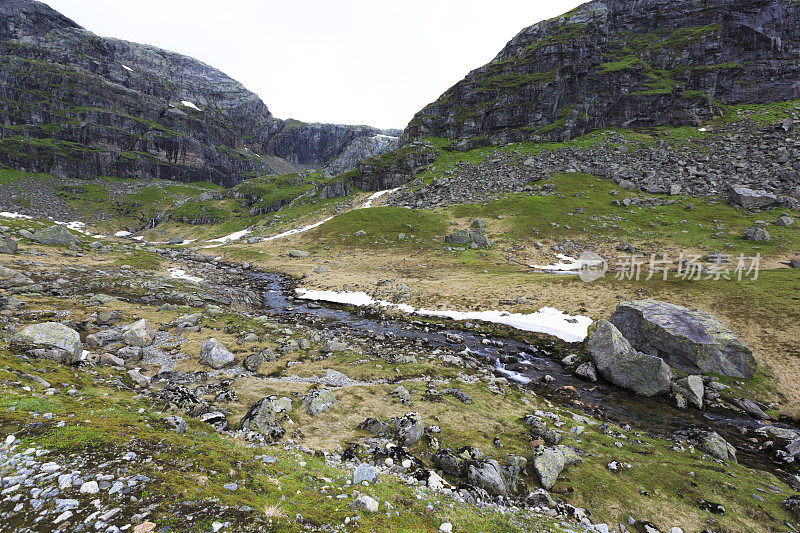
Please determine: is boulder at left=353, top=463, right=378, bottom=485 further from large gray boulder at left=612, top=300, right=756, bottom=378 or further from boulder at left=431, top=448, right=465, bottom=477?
large gray boulder at left=612, top=300, right=756, bottom=378

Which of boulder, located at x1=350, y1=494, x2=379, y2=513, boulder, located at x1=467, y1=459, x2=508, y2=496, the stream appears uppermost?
boulder, located at x1=350, y1=494, x2=379, y2=513

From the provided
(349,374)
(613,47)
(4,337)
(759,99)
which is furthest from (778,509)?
(613,47)

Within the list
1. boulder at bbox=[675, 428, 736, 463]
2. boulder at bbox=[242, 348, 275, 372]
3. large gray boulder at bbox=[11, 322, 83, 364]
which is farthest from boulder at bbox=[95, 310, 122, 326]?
boulder at bbox=[675, 428, 736, 463]

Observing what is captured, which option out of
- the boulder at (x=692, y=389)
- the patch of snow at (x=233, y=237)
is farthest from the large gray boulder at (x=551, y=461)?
the patch of snow at (x=233, y=237)

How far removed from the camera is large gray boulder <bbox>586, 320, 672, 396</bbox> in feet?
68.6

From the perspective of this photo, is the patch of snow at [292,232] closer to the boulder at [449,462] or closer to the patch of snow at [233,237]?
the patch of snow at [233,237]

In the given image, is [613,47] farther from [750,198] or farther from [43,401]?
[43,401]

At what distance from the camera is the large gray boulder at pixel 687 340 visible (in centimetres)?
2206

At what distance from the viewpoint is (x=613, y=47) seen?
424ft

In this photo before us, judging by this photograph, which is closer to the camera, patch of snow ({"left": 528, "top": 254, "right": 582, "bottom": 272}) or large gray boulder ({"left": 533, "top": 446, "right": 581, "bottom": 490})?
large gray boulder ({"left": 533, "top": 446, "right": 581, "bottom": 490})

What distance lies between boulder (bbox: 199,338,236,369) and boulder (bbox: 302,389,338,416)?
8.45 metres

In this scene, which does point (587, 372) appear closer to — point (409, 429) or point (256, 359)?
point (409, 429)

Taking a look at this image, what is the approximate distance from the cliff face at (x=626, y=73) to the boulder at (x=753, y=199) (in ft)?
164

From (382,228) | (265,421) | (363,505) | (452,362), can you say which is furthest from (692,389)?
(382,228)
